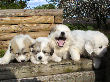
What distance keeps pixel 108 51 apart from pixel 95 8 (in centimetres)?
735

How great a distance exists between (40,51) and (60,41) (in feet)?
2.32

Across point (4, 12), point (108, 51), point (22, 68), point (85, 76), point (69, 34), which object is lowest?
point (85, 76)

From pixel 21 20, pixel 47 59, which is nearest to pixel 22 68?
pixel 47 59

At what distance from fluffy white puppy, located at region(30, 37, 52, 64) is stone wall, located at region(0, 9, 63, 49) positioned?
2.57 metres

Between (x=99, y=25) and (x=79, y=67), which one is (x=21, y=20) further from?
(x=99, y=25)

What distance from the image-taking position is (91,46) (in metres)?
4.94

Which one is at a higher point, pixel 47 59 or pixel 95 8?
pixel 95 8

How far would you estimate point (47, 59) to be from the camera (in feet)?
16.3

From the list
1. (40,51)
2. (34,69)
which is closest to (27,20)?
(40,51)

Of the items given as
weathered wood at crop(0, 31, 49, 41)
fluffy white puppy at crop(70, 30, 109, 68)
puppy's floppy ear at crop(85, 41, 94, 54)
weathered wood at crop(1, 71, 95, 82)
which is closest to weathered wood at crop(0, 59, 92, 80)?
weathered wood at crop(1, 71, 95, 82)

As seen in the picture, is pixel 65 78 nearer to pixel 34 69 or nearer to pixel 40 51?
pixel 34 69

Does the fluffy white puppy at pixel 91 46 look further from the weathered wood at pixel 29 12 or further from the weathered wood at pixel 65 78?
the weathered wood at pixel 29 12

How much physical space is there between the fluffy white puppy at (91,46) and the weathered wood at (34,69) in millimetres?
205

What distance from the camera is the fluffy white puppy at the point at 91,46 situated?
4.90m
